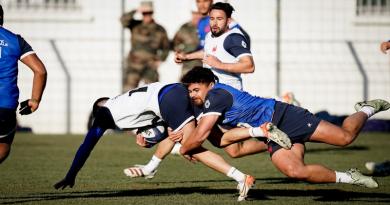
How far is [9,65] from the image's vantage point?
29.6 ft

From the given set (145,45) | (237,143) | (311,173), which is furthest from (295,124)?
(145,45)

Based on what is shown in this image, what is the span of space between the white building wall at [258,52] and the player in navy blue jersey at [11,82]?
13.6m

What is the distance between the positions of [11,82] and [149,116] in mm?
1688

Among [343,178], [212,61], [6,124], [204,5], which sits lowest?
[343,178]

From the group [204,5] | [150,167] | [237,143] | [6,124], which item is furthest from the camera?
[204,5]

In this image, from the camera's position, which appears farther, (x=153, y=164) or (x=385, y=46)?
(x=153, y=164)

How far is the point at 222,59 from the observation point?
36.9 ft

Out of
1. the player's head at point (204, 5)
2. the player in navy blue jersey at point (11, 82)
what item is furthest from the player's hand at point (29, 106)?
the player's head at point (204, 5)

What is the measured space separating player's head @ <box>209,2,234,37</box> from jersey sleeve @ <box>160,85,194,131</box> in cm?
146

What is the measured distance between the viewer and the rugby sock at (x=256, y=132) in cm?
961

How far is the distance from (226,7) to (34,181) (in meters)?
3.12

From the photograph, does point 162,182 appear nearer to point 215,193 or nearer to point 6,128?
point 215,193

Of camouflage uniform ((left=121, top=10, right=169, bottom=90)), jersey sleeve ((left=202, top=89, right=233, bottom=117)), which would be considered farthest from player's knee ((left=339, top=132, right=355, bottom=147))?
camouflage uniform ((left=121, top=10, right=169, bottom=90))

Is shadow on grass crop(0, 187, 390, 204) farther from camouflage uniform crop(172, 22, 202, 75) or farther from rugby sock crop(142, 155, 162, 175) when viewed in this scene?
camouflage uniform crop(172, 22, 202, 75)
